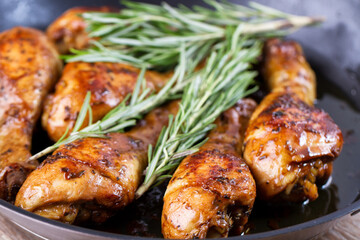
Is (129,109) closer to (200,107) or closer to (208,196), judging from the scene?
(200,107)

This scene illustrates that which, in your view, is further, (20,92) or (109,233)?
(20,92)

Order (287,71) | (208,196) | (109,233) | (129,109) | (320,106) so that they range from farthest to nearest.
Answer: (320,106), (287,71), (129,109), (208,196), (109,233)

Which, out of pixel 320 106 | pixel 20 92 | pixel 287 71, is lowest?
pixel 320 106

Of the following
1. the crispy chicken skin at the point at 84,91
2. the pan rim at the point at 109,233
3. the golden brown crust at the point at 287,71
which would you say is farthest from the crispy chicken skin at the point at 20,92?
the golden brown crust at the point at 287,71

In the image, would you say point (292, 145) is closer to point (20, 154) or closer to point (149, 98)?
point (149, 98)

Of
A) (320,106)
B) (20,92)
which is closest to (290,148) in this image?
(320,106)

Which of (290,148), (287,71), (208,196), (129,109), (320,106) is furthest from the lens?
(320,106)

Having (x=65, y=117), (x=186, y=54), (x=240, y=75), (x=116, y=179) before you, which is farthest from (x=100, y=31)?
(x=116, y=179)
